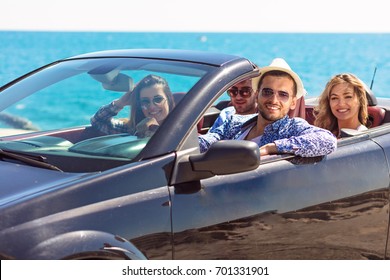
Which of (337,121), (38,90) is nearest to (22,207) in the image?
(38,90)

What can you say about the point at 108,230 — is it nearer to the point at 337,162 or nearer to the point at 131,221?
the point at 131,221

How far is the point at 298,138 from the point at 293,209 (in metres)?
0.39

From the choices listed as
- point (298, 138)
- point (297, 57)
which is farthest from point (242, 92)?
point (297, 57)

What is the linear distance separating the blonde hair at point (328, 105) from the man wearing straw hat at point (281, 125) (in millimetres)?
570

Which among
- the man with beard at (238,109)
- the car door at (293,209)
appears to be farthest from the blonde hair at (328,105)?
the car door at (293,209)

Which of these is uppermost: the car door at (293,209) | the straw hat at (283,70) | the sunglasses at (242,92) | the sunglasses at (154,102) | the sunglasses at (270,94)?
the sunglasses at (242,92)

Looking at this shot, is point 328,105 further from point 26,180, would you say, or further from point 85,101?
point 26,180

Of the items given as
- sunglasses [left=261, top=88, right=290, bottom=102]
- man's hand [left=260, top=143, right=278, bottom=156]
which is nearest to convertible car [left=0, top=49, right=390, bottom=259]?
man's hand [left=260, top=143, right=278, bottom=156]

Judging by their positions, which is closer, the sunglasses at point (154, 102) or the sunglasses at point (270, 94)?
the sunglasses at point (154, 102)

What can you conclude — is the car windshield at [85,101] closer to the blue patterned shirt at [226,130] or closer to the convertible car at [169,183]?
the convertible car at [169,183]

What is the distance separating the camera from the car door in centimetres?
337

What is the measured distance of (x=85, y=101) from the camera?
3641 millimetres

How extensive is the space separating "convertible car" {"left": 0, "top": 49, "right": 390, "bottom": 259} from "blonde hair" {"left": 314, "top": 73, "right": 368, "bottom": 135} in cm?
51

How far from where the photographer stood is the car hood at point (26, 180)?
3164mm
